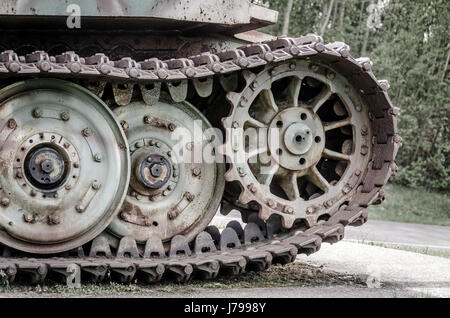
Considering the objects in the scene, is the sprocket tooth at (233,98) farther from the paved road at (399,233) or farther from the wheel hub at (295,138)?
the paved road at (399,233)

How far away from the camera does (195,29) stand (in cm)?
758

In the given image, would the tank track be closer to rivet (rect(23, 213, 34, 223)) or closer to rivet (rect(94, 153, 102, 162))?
rivet (rect(23, 213, 34, 223))

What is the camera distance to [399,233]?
16.3 m

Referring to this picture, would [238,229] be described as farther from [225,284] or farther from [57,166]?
[57,166]

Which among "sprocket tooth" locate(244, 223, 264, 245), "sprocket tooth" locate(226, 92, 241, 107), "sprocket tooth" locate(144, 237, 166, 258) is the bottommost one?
"sprocket tooth" locate(144, 237, 166, 258)

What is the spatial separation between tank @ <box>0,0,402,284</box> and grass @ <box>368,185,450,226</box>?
499 inches

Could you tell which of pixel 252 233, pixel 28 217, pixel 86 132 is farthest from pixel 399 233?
pixel 28 217

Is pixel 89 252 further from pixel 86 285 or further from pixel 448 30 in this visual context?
pixel 448 30

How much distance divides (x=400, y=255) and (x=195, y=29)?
389 cm

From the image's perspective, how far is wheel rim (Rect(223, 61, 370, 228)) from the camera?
7.21m

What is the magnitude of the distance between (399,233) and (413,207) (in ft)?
20.2

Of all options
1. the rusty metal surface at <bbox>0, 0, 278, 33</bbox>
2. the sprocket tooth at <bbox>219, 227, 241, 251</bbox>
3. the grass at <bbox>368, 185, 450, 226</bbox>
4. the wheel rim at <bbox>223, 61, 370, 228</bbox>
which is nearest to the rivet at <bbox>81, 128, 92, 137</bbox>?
the rusty metal surface at <bbox>0, 0, 278, 33</bbox>

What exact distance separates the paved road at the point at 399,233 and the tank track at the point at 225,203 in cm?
588

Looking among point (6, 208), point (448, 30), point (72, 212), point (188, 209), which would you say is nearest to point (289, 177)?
point (188, 209)
